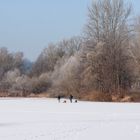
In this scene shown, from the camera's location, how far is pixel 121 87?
56.7m

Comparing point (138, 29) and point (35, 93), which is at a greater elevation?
point (138, 29)

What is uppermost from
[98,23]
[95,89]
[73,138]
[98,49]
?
[98,23]

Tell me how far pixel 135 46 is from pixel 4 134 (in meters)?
41.9

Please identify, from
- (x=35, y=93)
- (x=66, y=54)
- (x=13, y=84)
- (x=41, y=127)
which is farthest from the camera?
(x=66, y=54)

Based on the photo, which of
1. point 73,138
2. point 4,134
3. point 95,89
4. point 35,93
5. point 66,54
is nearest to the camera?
point 73,138

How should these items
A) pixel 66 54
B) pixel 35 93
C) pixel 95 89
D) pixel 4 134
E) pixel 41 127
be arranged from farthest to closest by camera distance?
1. pixel 66 54
2. pixel 35 93
3. pixel 95 89
4. pixel 41 127
5. pixel 4 134

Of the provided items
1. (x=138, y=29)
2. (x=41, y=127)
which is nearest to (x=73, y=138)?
(x=41, y=127)

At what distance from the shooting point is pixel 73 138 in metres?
15.5

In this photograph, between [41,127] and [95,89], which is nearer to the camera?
[41,127]

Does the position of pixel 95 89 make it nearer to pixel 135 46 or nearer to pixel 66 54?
pixel 135 46

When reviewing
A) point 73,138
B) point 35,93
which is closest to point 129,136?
point 73,138

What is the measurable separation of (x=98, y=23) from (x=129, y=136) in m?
43.1

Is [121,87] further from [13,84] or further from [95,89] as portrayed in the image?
[13,84]

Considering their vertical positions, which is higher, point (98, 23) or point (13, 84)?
point (98, 23)
